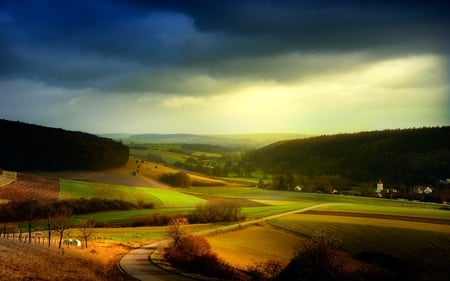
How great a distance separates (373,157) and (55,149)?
40.3 m

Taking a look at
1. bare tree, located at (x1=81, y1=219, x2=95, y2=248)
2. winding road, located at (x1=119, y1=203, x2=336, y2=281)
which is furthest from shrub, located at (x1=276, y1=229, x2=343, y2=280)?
bare tree, located at (x1=81, y1=219, x2=95, y2=248)

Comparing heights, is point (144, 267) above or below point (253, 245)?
above

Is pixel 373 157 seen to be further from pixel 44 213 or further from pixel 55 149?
pixel 55 149

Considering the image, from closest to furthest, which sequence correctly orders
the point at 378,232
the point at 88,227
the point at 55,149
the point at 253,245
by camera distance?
the point at 253,245 < the point at 378,232 < the point at 88,227 < the point at 55,149

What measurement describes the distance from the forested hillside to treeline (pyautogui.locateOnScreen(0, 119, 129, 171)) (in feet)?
73.9

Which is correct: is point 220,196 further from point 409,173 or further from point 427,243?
point 427,243

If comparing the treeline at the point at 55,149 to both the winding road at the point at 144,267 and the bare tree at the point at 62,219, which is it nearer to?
the bare tree at the point at 62,219

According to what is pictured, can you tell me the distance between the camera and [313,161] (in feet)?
215

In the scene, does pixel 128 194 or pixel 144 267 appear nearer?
pixel 144 267

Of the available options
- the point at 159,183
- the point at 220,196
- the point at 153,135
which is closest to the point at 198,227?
the point at 220,196

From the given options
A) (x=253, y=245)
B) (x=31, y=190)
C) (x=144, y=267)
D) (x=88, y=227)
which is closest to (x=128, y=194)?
(x=31, y=190)

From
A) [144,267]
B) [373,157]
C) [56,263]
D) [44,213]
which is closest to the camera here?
[56,263]

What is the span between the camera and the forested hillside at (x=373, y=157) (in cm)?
5019

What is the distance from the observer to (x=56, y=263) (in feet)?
96.3
